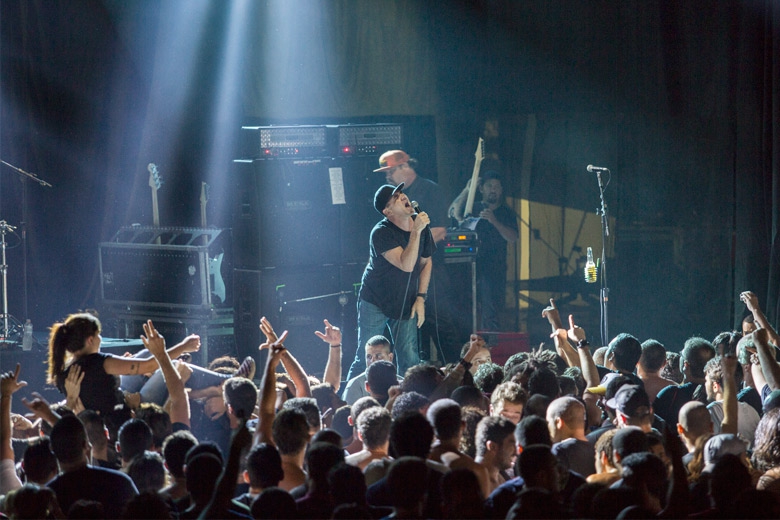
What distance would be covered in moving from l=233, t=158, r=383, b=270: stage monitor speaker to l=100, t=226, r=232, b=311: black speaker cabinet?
38 centimetres

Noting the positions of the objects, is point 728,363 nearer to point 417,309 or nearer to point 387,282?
point 417,309

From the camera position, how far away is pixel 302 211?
855 cm

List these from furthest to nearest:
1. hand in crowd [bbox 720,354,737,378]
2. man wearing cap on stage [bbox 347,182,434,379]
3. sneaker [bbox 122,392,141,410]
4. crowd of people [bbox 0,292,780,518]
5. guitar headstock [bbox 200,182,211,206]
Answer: guitar headstock [bbox 200,182,211,206], man wearing cap on stage [bbox 347,182,434,379], sneaker [bbox 122,392,141,410], hand in crowd [bbox 720,354,737,378], crowd of people [bbox 0,292,780,518]

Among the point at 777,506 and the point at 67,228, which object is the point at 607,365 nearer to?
the point at 777,506

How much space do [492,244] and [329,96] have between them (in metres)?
2.10

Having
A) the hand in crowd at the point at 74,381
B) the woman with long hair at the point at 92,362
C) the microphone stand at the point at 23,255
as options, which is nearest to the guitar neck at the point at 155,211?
the microphone stand at the point at 23,255

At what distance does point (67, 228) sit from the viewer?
10.0 metres

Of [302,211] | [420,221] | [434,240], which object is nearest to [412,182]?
[434,240]

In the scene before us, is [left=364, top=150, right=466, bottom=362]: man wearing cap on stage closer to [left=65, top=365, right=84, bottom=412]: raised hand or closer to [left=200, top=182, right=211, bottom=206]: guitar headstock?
[left=200, top=182, right=211, bottom=206]: guitar headstock

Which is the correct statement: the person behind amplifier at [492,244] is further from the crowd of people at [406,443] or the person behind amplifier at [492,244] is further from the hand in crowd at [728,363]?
the hand in crowd at [728,363]

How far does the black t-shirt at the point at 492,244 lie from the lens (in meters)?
9.64

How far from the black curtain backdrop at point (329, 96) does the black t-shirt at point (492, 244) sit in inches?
42.5

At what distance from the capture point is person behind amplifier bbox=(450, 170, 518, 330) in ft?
31.6

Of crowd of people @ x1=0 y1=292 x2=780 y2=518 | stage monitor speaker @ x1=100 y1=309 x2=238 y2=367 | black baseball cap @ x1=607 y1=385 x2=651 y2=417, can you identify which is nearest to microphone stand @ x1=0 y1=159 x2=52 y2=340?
stage monitor speaker @ x1=100 y1=309 x2=238 y2=367
